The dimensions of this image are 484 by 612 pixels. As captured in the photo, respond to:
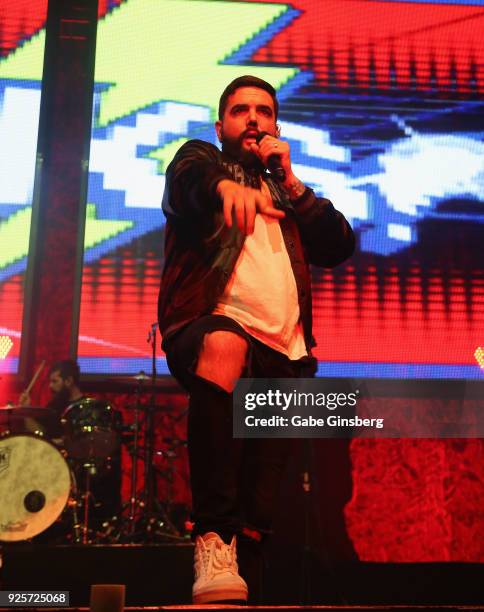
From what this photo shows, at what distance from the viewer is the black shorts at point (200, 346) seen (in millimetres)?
1467

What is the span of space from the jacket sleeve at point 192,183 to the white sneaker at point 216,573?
643mm

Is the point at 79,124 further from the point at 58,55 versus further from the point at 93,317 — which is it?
the point at 93,317

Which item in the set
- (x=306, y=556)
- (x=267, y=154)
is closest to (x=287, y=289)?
(x=267, y=154)

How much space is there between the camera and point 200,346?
1452 millimetres

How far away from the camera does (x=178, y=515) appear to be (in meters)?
3.82

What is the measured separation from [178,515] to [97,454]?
1.70 ft

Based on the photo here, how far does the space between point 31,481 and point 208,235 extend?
2.55 metres

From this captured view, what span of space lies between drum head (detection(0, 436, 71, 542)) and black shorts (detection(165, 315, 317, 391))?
2346 millimetres

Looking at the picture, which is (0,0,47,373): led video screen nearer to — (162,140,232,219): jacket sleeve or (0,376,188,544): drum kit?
(0,376,188,544): drum kit

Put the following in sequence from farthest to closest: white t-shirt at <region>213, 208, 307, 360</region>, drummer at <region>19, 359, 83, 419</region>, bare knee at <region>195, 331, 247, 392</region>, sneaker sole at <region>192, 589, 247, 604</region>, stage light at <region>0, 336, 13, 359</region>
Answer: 1. drummer at <region>19, 359, 83, 419</region>
2. stage light at <region>0, 336, 13, 359</region>
3. white t-shirt at <region>213, 208, 307, 360</region>
4. bare knee at <region>195, 331, 247, 392</region>
5. sneaker sole at <region>192, 589, 247, 604</region>

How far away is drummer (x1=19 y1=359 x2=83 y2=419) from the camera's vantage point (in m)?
3.79

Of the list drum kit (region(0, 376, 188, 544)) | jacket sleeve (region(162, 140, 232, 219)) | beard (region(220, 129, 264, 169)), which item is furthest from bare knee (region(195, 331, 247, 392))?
drum kit (region(0, 376, 188, 544))

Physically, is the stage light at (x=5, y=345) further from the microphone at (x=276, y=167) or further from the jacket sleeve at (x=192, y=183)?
the microphone at (x=276, y=167)

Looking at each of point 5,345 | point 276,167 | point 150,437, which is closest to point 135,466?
point 150,437
